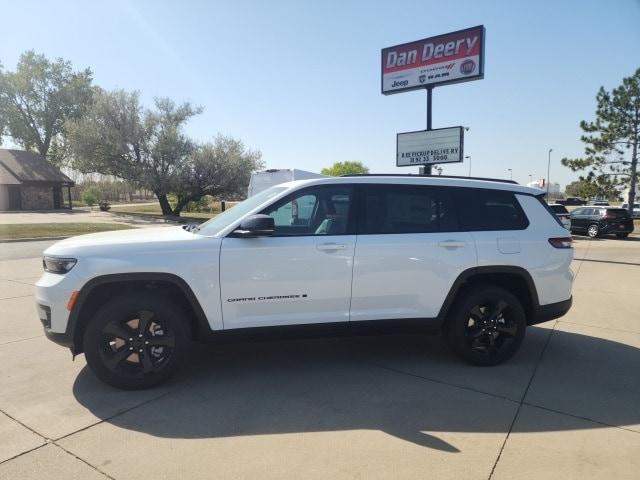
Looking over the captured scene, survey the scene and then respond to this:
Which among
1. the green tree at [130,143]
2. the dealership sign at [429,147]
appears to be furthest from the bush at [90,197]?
the dealership sign at [429,147]

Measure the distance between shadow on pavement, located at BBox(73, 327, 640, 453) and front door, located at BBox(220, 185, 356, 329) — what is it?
1.93 feet

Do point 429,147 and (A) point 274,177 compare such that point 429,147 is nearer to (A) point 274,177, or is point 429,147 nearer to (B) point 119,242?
(A) point 274,177

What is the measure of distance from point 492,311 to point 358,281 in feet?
4.68

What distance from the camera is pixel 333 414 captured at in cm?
330

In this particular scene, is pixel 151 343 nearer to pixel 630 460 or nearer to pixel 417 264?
pixel 417 264

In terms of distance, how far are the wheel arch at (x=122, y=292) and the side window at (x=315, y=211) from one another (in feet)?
3.21

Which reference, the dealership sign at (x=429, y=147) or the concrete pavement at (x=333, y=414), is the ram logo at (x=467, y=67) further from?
the concrete pavement at (x=333, y=414)

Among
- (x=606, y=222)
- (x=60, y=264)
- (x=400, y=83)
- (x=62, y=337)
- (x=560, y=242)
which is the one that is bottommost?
(x=62, y=337)

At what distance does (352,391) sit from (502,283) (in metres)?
1.95

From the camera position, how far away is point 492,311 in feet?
13.7

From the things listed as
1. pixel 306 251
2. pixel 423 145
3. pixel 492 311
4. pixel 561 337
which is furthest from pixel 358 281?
pixel 423 145

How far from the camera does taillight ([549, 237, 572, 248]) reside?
14.1 ft

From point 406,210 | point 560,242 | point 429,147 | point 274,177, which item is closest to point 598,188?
point 429,147

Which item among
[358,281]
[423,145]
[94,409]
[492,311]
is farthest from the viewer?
[423,145]
